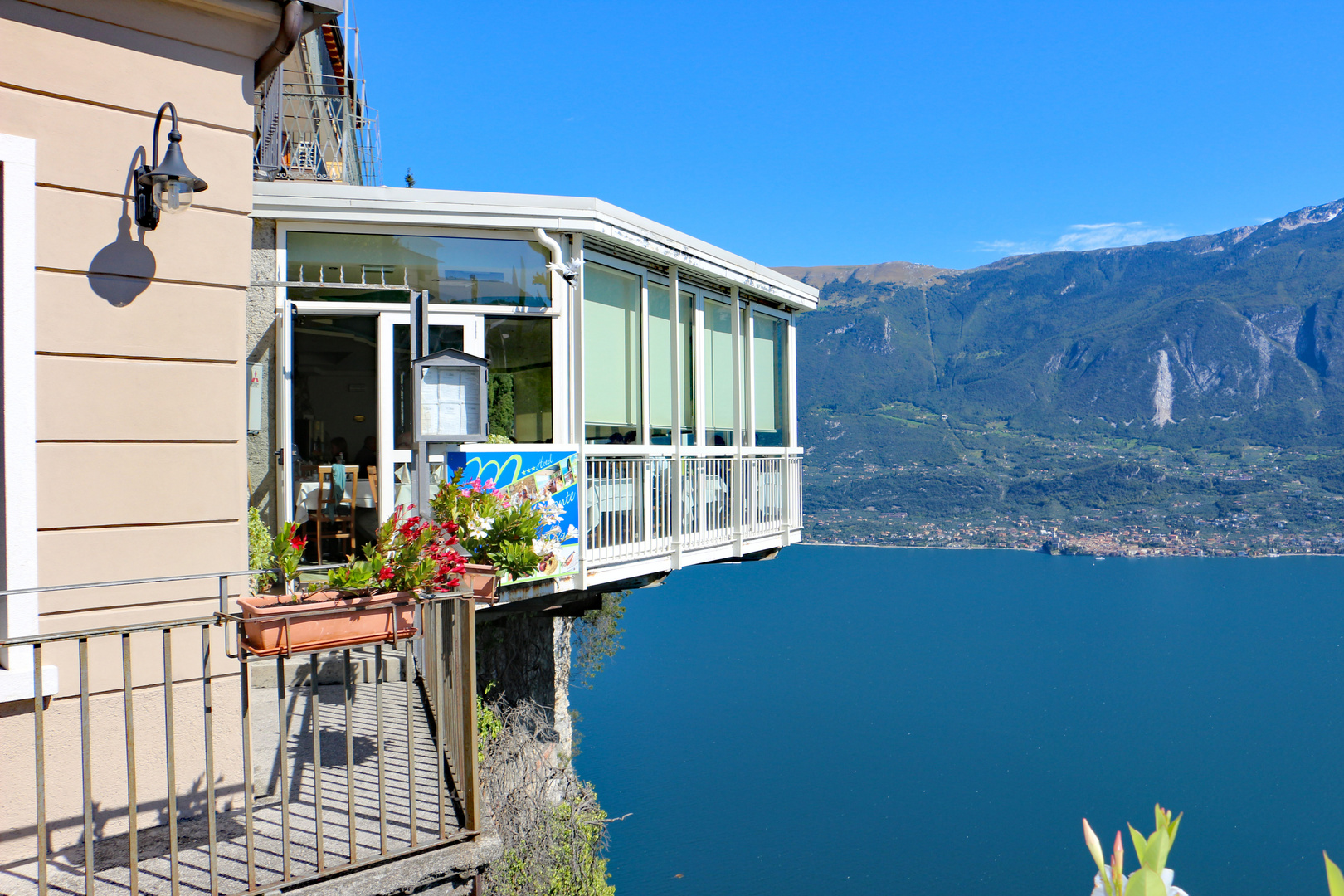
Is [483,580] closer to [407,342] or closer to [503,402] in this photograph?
[503,402]

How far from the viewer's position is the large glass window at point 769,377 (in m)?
9.54

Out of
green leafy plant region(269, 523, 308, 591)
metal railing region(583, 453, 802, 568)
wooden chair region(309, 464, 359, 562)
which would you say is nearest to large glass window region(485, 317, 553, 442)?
metal railing region(583, 453, 802, 568)

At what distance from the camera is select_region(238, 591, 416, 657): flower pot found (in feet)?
10.2

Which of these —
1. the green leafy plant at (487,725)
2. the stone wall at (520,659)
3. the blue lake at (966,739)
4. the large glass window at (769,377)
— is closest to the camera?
the green leafy plant at (487,725)

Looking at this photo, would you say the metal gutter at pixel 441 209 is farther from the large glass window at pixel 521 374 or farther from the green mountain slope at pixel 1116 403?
the green mountain slope at pixel 1116 403

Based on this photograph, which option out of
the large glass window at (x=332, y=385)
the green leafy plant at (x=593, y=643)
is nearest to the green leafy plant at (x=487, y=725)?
the large glass window at (x=332, y=385)

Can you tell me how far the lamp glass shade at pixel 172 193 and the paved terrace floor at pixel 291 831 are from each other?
2123 millimetres

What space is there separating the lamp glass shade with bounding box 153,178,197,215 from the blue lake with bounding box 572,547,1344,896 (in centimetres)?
2660

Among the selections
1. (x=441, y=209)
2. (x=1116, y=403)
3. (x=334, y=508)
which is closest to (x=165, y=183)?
(x=441, y=209)

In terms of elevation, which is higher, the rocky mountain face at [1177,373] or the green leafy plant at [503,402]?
the rocky mountain face at [1177,373]

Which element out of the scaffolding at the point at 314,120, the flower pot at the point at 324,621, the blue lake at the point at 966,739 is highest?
the scaffolding at the point at 314,120

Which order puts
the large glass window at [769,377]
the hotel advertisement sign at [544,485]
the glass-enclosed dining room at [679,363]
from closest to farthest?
1. the hotel advertisement sign at [544,485]
2. the glass-enclosed dining room at [679,363]
3. the large glass window at [769,377]

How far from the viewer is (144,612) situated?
336cm

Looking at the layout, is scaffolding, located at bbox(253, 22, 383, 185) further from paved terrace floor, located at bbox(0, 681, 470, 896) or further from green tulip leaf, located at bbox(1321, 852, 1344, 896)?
green tulip leaf, located at bbox(1321, 852, 1344, 896)
